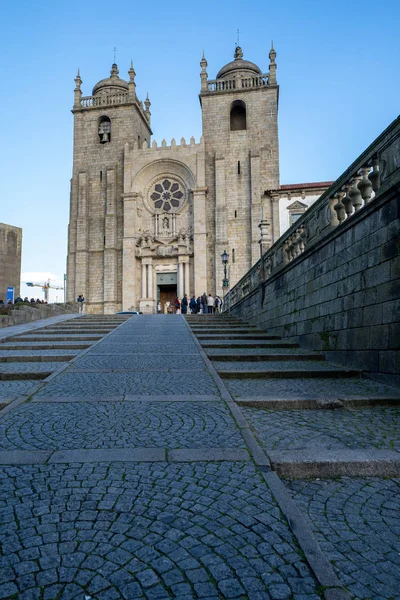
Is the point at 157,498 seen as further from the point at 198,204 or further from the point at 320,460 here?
the point at 198,204

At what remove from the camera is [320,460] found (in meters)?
3.04

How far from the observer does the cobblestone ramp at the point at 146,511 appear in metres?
1.75

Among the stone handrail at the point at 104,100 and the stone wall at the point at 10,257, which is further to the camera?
the stone handrail at the point at 104,100

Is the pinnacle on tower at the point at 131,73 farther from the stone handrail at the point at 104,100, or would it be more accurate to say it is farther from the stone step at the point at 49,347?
the stone step at the point at 49,347

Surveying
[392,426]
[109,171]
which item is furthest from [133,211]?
[392,426]

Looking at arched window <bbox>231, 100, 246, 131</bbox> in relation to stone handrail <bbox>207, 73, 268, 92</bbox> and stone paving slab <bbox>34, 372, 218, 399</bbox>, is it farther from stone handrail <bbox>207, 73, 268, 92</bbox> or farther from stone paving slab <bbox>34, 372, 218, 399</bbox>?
stone paving slab <bbox>34, 372, 218, 399</bbox>

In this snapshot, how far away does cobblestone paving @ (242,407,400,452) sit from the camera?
351 centimetres

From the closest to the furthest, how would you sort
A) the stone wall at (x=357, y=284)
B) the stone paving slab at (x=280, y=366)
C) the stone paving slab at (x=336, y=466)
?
the stone paving slab at (x=336, y=466)
the stone wall at (x=357, y=284)
the stone paving slab at (x=280, y=366)

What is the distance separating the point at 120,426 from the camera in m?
3.83

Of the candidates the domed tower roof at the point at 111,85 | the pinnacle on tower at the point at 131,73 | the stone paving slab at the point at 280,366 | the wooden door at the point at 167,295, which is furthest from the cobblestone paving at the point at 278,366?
the domed tower roof at the point at 111,85

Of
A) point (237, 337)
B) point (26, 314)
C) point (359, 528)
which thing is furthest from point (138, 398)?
point (26, 314)

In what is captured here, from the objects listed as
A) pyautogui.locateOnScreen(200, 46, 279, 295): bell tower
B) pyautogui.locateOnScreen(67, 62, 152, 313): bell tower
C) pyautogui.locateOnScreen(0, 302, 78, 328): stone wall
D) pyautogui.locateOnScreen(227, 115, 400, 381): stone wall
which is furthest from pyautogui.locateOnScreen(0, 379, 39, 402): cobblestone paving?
pyautogui.locateOnScreen(67, 62, 152, 313): bell tower

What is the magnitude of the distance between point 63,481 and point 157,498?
0.66m

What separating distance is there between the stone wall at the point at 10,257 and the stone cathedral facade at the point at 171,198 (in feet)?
19.1
